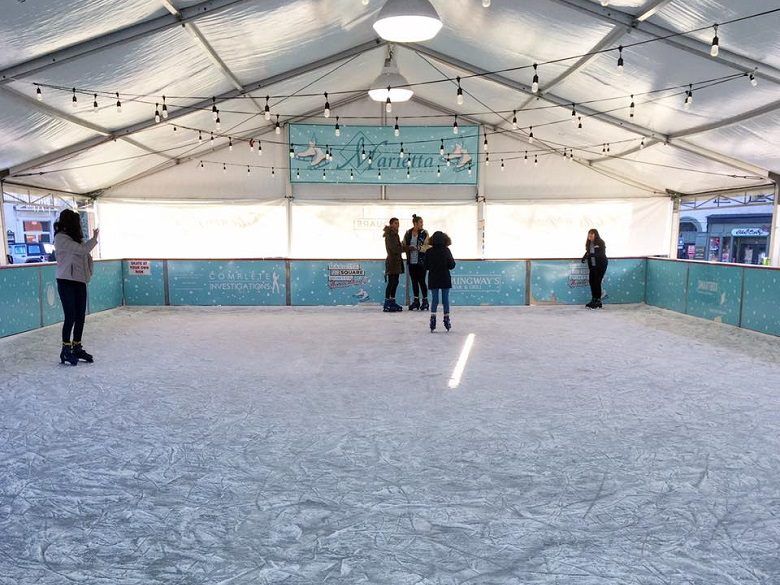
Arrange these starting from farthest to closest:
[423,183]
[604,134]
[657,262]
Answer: [423,183]
[604,134]
[657,262]

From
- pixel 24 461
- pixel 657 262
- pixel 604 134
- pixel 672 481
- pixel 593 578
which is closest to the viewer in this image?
pixel 593 578

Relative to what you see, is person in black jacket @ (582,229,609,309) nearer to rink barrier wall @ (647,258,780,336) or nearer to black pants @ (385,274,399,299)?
rink barrier wall @ (647,258,780,336)

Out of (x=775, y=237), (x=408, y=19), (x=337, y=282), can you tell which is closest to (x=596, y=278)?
(x=775, y=237)

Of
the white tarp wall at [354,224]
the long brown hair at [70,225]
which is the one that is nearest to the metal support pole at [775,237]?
the white tarp wall at [354,224]

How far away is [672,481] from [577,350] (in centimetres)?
310

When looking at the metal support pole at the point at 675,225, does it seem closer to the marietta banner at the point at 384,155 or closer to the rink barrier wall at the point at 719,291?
the rink barrier wall at the point at 719,291

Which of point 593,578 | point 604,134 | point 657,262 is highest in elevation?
point 604,134

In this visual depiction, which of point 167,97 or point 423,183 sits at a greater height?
point 167,97

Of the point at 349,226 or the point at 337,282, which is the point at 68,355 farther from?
the point at 349,226

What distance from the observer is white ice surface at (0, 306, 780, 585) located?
6.08 ft

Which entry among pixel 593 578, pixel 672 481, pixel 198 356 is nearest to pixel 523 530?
pixel 593 578

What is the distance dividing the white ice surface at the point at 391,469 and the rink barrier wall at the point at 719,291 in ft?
5.57

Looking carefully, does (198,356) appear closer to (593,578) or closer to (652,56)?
(593,578)

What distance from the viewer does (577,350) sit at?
216 inches
